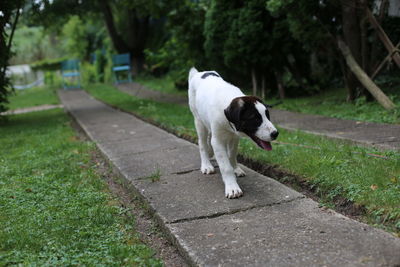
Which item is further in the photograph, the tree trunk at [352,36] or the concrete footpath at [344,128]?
the tree trunk at [352,36]

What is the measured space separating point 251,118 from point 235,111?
0.46ft

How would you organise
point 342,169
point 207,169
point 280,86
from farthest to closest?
1. point 280,86
2. point 207,169
3. point 342,169

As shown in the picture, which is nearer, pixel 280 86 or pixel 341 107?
pixel 341 107

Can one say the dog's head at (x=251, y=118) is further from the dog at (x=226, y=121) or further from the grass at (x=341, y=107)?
the grass at (x=341, y=107)

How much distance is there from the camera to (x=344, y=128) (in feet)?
20.9

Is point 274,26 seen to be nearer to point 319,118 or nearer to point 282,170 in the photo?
point 319,118

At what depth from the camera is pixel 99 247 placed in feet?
10.0

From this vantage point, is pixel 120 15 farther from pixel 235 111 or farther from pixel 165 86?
pixel 235 111

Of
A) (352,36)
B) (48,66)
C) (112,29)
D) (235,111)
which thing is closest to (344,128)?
(352,36)

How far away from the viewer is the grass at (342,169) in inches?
127

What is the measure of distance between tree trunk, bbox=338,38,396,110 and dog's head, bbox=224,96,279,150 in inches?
173

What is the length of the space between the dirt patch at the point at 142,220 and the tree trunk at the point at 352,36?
202 inches

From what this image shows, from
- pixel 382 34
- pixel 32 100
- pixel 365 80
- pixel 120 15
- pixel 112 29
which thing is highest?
pixel 120 15

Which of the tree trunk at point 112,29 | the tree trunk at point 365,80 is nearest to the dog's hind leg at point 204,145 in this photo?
the tree trunk at point 365,80
